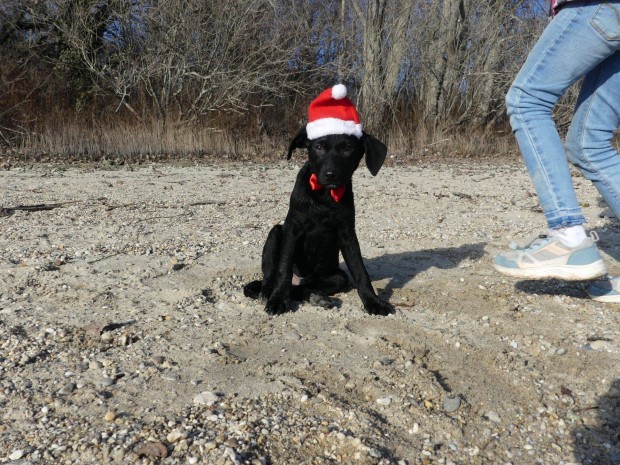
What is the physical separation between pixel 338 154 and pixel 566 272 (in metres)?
1.35

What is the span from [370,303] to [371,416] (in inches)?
47.6

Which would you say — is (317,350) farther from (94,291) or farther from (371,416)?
(94,291)

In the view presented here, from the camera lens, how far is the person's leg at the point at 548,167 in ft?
9.71

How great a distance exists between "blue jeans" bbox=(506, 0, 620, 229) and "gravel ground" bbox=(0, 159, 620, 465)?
664 mm

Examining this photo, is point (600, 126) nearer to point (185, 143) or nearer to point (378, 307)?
point (378, 307)

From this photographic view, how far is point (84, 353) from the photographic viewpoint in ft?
8.46

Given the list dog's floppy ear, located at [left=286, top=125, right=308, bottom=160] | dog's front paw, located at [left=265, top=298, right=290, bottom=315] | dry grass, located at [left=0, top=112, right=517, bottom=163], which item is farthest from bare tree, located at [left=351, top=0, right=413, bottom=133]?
dog's front paw, located at [left=265, top=298, right=290, bottom=315]

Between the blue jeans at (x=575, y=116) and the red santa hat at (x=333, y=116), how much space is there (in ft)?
2.80

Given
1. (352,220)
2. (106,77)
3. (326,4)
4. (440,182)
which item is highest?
(326,4)

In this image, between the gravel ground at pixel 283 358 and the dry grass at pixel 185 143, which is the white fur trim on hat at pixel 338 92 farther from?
the dry grass at pixel 185 143

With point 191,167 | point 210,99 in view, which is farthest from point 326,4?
point 191,167

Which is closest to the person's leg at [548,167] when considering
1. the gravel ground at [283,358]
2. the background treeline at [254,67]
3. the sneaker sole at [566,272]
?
the sneaker sole at [566,272]

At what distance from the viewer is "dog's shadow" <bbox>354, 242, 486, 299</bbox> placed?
3989mm

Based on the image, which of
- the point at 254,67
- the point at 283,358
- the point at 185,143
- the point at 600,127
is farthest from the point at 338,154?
the point at 254,67
